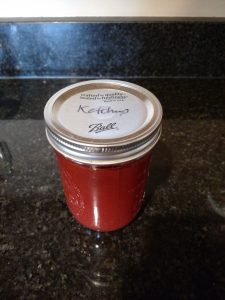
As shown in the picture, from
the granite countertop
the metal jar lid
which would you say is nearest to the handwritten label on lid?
the metal jar lid

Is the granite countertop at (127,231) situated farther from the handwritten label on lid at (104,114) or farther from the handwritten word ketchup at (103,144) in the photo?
the handwritten label on lid at (104,114)

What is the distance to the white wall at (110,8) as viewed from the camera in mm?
690

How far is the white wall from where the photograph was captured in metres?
0.69

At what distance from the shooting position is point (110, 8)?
70 cm

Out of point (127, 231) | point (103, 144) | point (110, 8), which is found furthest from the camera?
point (110, 8)

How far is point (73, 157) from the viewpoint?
0.37 metres

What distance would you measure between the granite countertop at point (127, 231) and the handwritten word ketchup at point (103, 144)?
4cm

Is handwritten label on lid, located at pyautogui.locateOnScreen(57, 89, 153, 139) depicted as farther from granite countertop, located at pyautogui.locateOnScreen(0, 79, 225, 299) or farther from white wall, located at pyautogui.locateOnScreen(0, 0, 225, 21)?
white wall, located at pyautogui.locateOnScreen(0, 0, 225, 21)

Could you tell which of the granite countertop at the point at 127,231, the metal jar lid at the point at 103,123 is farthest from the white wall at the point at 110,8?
the metal jar lid at the point at 103,123

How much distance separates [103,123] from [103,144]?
1.5 inches

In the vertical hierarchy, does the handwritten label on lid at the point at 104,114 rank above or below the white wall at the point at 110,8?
below

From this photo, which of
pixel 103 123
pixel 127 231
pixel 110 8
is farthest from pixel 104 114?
pixel 110 8

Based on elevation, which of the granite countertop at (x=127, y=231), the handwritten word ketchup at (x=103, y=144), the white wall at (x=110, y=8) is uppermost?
the white wall at (x=110, y=8)

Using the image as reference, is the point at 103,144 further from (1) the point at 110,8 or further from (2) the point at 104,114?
(1) the point at 110,8
